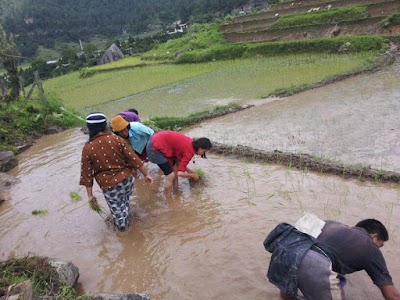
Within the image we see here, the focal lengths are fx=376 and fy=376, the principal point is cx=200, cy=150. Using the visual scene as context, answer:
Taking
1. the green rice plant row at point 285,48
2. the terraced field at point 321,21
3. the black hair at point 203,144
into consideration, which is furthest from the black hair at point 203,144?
the terraced field at point 321,21

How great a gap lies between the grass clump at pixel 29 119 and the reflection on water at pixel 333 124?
5122 mm

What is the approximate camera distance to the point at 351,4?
70.0ft

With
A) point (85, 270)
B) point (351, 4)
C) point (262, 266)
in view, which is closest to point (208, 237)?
point (262, 266)

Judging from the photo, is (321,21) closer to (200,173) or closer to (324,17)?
(324,17)

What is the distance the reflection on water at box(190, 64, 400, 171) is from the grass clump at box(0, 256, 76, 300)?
4517 millimetres

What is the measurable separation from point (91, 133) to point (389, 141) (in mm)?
4948

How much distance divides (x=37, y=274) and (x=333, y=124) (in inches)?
248

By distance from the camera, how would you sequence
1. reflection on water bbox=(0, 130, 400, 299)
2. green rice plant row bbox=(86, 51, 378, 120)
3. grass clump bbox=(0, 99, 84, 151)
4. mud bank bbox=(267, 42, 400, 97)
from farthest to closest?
Result: green rice plant row bbox=(86, 51, 378, 120) → mud bank bbox=(267, 42, 400, 97) → grass clump bbox=(0, 99, 84, 151) → reflection on water bbox=(0, 130, 400, 299)

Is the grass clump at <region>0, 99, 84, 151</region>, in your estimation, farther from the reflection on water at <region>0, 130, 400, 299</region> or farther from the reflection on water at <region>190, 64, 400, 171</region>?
the reflection on water at <region>190, 64, 400, 171</region>

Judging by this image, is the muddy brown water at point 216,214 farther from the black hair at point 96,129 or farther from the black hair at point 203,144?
the black hair at point 96,129

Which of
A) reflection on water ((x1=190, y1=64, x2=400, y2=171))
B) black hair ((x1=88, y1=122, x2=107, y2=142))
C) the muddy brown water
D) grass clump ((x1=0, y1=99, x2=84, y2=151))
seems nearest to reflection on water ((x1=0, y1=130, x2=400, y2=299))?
the muddy brown water

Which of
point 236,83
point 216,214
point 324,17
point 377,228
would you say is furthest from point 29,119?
point 324,17

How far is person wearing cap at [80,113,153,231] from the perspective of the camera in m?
4.28

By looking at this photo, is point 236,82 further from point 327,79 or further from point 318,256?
point 318,256
